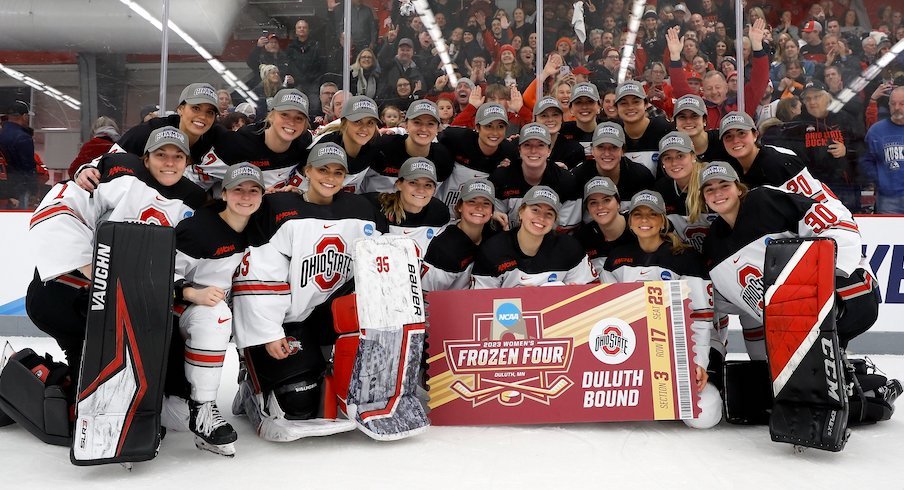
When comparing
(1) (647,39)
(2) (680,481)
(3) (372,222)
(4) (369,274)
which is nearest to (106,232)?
(4) (369,274)

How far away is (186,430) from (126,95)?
2.87 meters

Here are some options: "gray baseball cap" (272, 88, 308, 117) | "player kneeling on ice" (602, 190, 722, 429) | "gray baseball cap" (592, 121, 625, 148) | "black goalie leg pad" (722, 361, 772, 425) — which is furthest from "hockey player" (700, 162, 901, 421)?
"gray baseball cap" (272, 88, 308, 117)

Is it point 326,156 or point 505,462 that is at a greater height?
point 326,156

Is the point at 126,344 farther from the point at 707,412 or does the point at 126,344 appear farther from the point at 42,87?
the point at 42,87

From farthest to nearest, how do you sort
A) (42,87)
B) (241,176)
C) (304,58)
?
(42,87), (304,58), (241,176)

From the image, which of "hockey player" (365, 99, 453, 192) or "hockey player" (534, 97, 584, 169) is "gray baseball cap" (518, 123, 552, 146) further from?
"hockey player" (365, 99, 453, 192)

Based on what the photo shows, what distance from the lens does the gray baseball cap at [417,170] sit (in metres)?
2.85

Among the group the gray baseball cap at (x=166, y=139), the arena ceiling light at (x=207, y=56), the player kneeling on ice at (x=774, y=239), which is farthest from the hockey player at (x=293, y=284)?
the arena ceiling light at (x=207, y=56)

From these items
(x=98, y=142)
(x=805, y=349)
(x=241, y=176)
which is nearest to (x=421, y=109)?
(x=241, y=176)

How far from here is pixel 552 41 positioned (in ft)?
14.4

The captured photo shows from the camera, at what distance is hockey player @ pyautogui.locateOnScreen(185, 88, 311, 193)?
2.94 m

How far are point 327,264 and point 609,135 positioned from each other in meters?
1.35

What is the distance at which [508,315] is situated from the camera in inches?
98.5

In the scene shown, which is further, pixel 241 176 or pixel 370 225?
pixel 370 225
